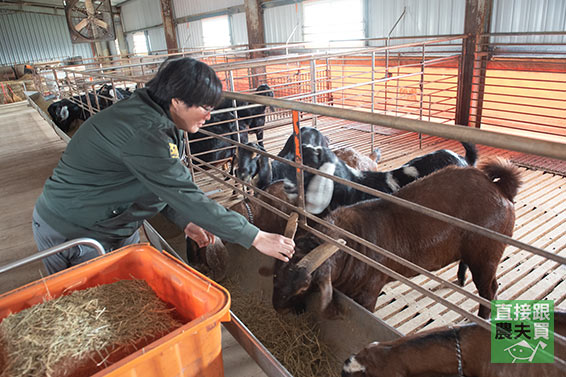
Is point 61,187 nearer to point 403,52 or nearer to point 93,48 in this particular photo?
point 403,52

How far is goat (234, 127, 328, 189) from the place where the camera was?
4.52 m

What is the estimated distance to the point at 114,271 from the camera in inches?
73.0

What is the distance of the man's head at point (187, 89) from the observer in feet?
5.28

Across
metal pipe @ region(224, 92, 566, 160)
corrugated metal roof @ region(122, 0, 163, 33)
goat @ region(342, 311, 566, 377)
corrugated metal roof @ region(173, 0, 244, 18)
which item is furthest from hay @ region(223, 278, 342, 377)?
corrugated metal roof @ region(122, 0, 163, 33)

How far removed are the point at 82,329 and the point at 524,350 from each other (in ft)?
5.37

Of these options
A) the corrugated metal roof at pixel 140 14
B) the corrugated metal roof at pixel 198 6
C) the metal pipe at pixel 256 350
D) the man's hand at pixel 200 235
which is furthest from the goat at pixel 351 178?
the corrugated metal roof at pixel 140 14

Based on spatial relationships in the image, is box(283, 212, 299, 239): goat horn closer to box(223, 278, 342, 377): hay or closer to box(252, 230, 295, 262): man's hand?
box(252, 230, 295, 262): man's hand

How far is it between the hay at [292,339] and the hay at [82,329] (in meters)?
0.86

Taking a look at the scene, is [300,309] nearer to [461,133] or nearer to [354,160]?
[461,133]

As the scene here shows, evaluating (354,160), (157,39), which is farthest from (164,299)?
(157,39)

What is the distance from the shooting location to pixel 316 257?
2129 millimetres

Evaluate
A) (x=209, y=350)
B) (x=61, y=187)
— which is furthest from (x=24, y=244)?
(x=209, y=350)

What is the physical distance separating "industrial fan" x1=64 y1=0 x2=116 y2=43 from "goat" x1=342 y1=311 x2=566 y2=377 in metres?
15.2

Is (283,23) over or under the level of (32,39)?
under
